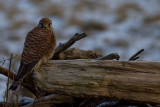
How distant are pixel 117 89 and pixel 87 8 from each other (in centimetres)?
889

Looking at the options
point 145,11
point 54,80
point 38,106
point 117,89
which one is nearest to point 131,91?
point 117,89

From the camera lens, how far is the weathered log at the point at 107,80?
3479 millimetres

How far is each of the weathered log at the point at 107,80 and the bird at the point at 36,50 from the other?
0.24m

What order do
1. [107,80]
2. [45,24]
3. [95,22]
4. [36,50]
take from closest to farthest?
[107,80] → [36,50] → [45,24] → [95,22]

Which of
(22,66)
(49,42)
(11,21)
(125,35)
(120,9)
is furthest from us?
(120,9)

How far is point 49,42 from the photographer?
13.7 feet

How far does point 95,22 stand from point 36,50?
7474 mm

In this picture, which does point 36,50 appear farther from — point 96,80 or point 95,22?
point 95,22

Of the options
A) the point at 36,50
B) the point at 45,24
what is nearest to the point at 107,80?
the point at 36,50

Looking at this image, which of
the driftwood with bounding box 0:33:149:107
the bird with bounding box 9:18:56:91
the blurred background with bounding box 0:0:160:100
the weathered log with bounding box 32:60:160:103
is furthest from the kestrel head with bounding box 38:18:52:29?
the blurred background with bounding box 0:0:160:100

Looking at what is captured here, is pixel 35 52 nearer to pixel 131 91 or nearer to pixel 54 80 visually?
pixel 54 80

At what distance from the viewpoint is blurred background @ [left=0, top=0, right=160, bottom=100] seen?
980 centimetres

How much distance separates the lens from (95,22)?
444 inches

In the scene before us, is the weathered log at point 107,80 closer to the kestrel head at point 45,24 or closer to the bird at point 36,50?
the bird at point 36,50
